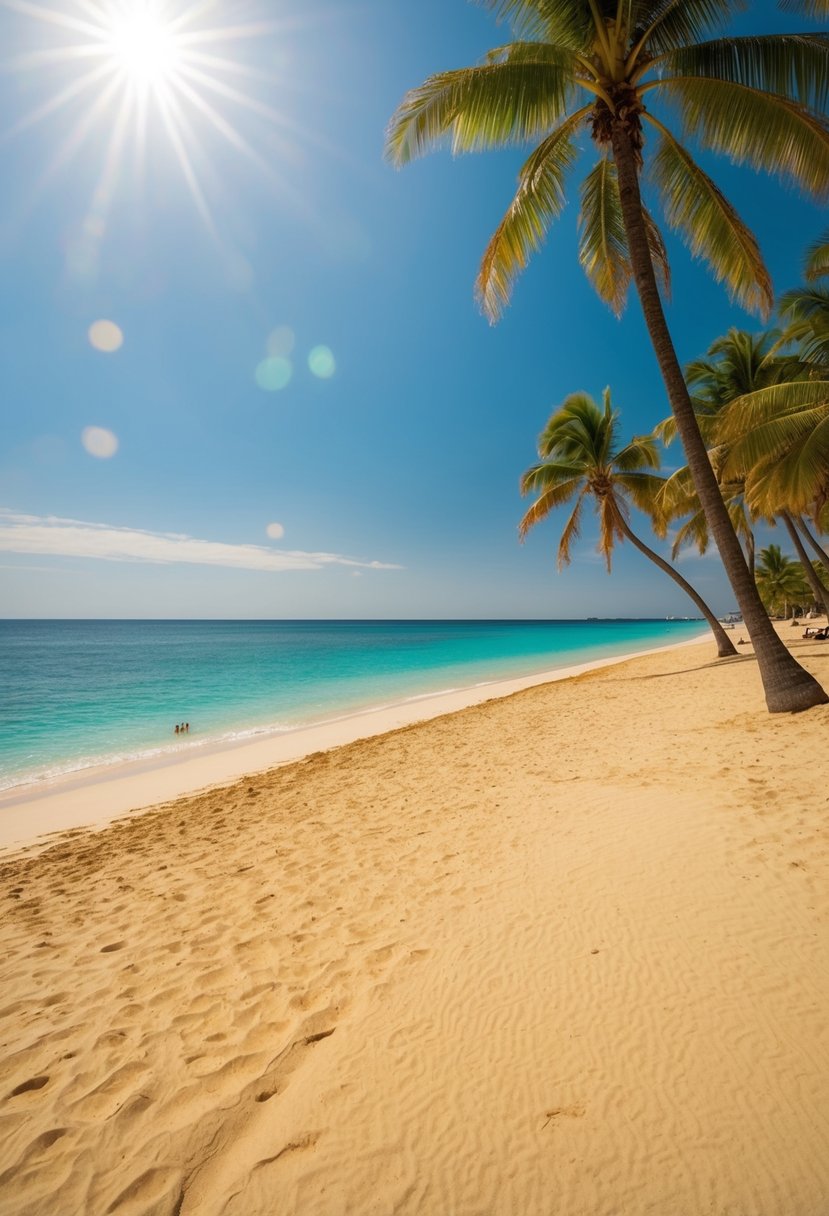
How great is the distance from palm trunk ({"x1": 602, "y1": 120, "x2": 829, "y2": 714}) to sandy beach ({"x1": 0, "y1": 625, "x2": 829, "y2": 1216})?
2266mm

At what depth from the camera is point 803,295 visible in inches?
468

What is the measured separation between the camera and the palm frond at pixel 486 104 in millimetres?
6910

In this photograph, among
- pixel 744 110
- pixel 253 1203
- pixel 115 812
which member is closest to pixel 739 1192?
pixel 253 1203

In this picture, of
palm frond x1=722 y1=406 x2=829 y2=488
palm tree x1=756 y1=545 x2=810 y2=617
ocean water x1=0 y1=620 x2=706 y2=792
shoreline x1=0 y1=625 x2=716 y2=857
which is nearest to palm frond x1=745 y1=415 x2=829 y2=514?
palm frond x1=722 y1=406 x2=829 y2=488

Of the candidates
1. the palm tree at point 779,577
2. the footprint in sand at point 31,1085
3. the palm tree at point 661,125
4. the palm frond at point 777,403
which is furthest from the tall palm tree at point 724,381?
the palm tree at point 779,577

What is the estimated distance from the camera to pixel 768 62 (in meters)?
6.68

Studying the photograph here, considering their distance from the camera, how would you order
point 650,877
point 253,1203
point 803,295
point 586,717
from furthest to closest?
point 803,295
point 586,717
point 650,877
point 253,1203

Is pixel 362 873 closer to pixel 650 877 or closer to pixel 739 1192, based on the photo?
pixel 650 877

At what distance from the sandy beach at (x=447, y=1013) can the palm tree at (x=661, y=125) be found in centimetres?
510

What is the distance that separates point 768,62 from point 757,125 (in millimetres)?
726

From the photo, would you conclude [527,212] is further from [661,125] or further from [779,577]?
→ [779,577]

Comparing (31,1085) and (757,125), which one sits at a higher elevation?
(757,125)

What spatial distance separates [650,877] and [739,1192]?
6.40ft

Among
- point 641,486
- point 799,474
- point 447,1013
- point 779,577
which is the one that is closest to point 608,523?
point 641,486
